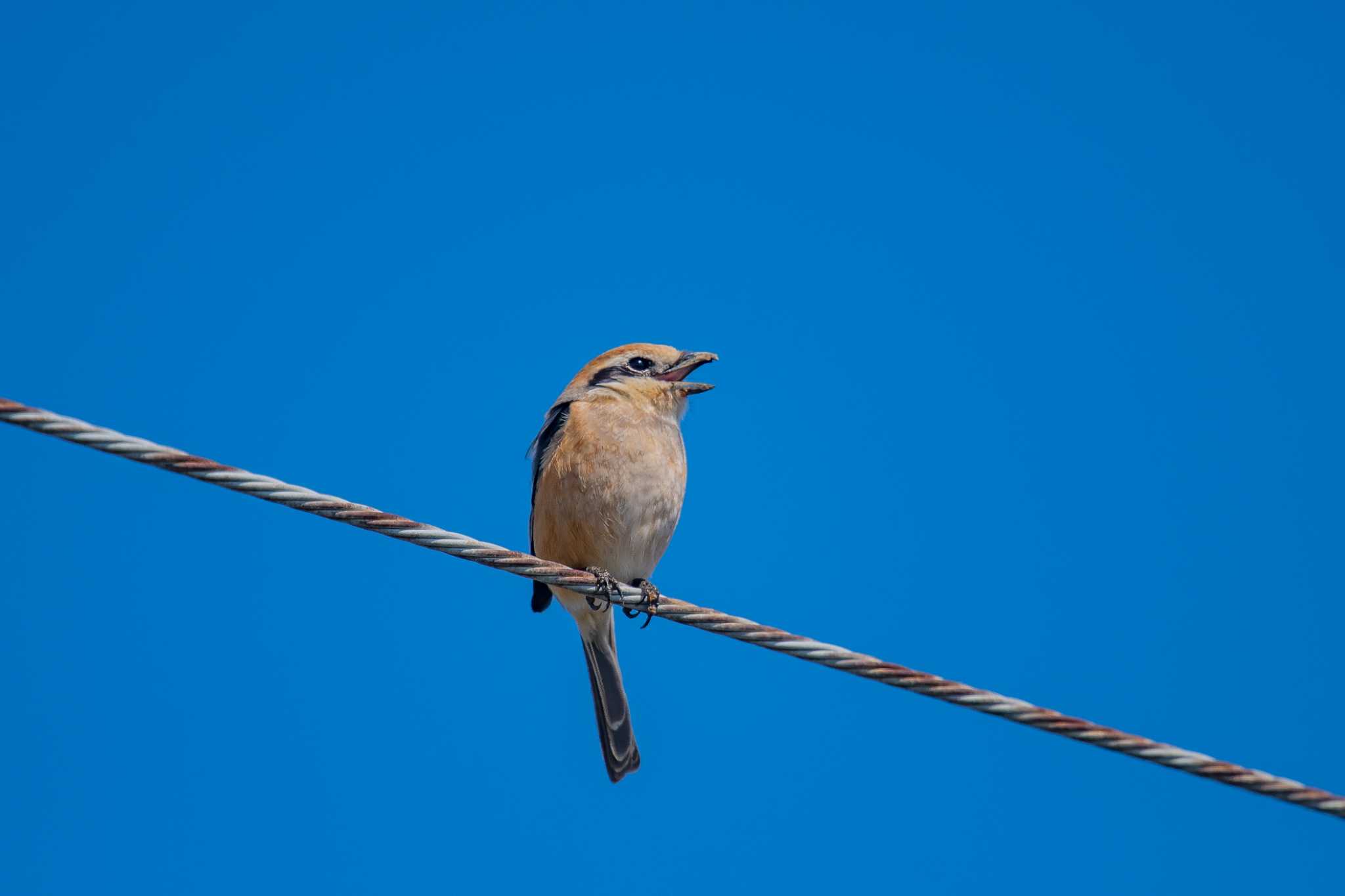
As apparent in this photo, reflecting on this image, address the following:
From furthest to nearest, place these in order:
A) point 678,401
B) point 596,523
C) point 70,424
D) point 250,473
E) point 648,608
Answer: point 678,401 → point 596,523 → point 648,608 → point 250,473 → point 70,424

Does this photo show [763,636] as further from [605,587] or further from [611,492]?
[611,492]

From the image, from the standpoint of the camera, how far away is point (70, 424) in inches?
128

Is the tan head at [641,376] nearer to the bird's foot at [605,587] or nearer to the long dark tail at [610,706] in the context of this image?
the bird's foot at [605,587]

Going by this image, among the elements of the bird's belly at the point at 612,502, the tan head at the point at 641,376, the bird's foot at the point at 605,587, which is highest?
the tan head at the point at 641,376

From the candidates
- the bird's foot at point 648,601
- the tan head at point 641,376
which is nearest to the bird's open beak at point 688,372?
the tan head at point 641,376

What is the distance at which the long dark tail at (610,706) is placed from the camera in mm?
7098

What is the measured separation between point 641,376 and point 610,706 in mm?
2063

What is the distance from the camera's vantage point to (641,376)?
7051 millimetres

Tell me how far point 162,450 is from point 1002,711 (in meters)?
2.90

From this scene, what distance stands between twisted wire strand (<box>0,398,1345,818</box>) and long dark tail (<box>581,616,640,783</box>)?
2696 mm

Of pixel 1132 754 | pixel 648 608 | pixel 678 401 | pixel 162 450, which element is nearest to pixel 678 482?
pixel 678 401

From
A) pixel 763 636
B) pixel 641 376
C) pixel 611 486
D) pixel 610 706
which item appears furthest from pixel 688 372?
pixel 763 636

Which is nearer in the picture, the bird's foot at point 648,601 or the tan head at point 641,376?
the bird's foot at point 648,601

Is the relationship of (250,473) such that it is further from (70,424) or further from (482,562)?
(482,562)
